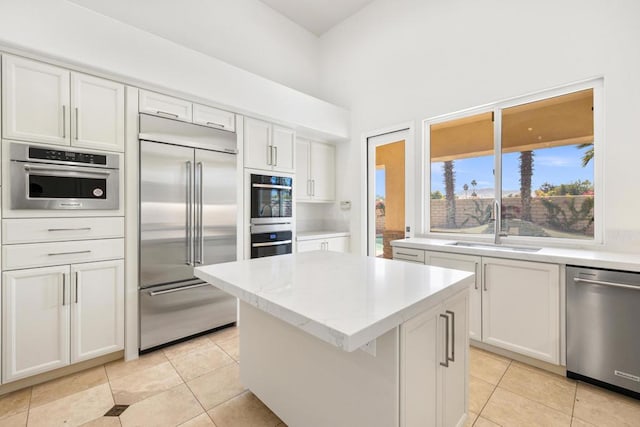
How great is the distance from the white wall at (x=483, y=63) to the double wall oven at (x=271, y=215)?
3.66ft

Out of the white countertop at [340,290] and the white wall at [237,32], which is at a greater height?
the white wall at [237,32]

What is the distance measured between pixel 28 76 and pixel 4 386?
6.84 feet

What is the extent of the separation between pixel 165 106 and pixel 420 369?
9.07 feet

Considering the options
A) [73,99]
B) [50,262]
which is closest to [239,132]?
[73,99]

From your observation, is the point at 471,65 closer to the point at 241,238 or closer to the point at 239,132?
the point at 239,132

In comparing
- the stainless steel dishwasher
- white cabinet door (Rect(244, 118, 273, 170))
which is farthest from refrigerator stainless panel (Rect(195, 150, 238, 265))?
the stainless steel dishwasher

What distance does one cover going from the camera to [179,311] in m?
2.61

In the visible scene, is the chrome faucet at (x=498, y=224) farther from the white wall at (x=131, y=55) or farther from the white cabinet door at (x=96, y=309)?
the white cabinet door at (x=96, y=309)

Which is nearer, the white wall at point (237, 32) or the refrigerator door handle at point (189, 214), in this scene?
the refrigerator door handle at point (189, 214)

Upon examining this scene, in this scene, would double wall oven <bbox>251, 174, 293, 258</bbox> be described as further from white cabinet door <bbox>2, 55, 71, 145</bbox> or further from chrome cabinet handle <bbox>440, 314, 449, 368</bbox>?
chrome cabinet handle <bbox>440, 314, 449, 368</bbox>

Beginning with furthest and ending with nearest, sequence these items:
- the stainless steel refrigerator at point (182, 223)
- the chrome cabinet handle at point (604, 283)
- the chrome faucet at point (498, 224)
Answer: the chrome faucet at point (498, 224)
the stainless steel refrigerator at point (182, 223)
the chrome cabinet handle at point (604, 283)

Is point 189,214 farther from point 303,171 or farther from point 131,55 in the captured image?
point 303,171

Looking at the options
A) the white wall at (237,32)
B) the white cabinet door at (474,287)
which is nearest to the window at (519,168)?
the white cabinet door at (474,287)

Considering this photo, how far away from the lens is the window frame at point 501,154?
231cm
